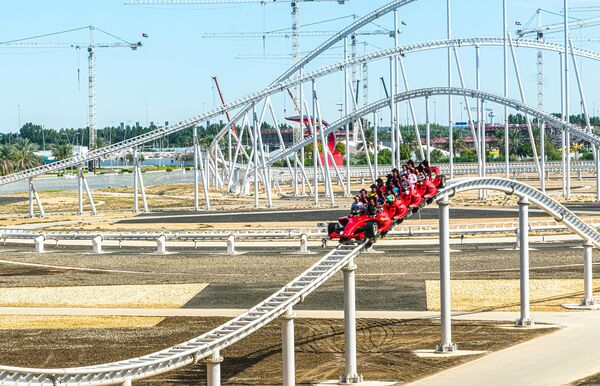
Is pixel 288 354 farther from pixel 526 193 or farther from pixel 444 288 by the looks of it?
pixel 526 193

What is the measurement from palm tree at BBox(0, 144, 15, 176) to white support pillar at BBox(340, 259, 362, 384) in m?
151

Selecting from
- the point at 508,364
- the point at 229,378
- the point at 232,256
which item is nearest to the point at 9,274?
the point at 232,256

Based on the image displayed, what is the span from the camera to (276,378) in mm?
28656

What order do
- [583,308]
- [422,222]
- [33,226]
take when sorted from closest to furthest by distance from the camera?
[583,308], [422,222], [33,226]

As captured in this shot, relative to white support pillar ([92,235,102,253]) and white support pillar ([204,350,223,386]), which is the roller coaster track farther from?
white support pillar ([204,350,223,386])

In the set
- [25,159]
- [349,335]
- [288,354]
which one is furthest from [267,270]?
[25,159]

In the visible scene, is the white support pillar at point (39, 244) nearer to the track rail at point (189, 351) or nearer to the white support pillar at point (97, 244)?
the white support pillar at point (97, 244)

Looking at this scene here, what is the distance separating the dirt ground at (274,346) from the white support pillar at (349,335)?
2.67 feet

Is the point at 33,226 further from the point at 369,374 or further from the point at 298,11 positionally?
the point at 298,11

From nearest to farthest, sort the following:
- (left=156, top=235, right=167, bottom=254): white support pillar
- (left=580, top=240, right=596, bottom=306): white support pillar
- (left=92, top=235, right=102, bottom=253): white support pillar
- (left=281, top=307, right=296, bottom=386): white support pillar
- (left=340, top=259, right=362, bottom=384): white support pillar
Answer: (left=281, top=307, right=296, bottom=386): white support pillar
(left=340, top=259, right=362, bottom=384): white support pillar
(left=580, top=240, right=596, bottom=306): white support pillar
(left=156, top=235, right=167, bottom=254): white support pillar
(left=92, top=235, right=102, bottom=253): white support pillar

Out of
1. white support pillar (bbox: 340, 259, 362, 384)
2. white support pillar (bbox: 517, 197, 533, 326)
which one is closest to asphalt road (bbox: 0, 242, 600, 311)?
white support pillar (bbox: 517, 197, 533, 326)

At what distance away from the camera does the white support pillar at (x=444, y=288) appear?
32.1 m

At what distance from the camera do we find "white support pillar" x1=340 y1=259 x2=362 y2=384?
28.1 metres

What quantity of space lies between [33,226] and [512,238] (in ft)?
123
